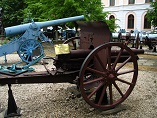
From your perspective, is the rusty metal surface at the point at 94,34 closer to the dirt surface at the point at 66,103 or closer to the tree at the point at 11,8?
the dirt surface at the point at 66,103

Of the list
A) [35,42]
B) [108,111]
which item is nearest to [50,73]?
[108,111]

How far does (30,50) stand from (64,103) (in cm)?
419

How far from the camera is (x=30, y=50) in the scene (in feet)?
27.3

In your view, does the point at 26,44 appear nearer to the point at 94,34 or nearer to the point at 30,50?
the point at 30,50

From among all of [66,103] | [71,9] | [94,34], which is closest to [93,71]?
[94,34]

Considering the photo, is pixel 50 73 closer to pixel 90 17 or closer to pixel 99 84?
pixel 99 84

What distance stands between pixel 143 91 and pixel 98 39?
210 centimetres

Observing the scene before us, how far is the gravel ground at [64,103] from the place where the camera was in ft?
13.4

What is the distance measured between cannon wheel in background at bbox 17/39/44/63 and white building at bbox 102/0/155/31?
67.5ft

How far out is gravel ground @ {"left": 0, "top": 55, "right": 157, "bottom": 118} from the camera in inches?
161

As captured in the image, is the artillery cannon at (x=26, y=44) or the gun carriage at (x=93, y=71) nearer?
the gun carriage at (x=93, y=71)

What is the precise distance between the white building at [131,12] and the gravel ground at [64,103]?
2228 cm

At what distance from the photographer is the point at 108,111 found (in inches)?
162

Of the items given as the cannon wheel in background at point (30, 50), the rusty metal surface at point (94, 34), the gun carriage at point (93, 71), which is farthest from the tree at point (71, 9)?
the gun carriage at point (93, 71)
